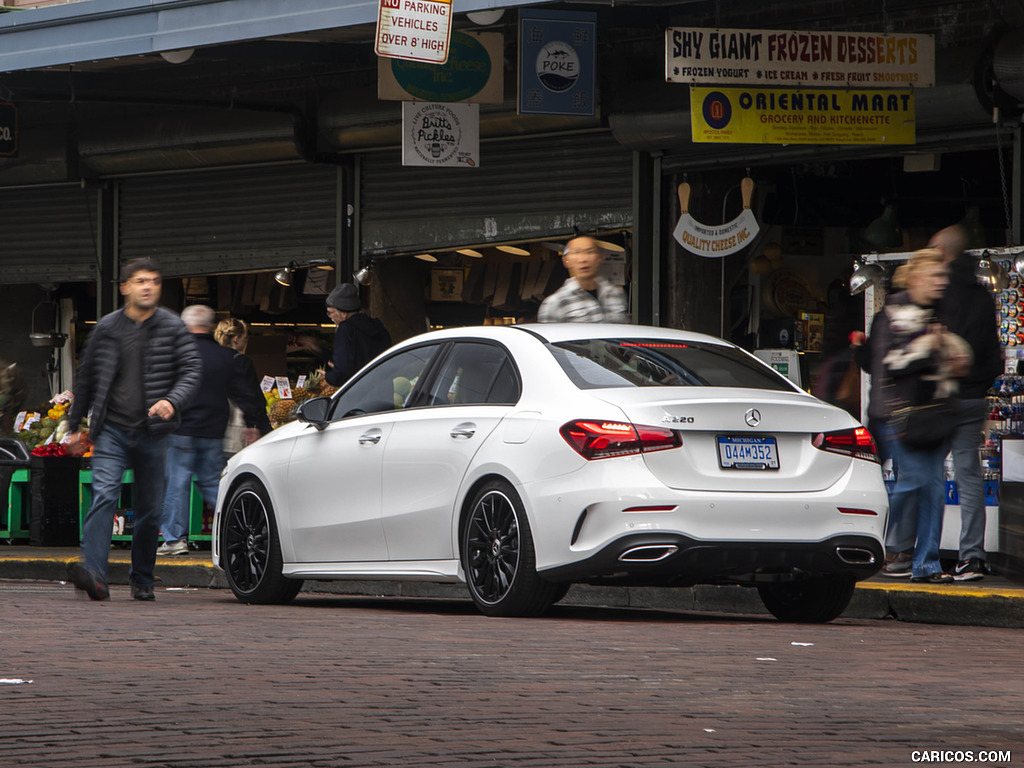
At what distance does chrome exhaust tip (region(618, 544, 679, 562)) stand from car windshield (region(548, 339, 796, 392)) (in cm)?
89

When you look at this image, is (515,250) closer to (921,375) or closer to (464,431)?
(921,375)

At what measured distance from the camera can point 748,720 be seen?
224 inches

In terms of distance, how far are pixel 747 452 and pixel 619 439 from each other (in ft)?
2.16

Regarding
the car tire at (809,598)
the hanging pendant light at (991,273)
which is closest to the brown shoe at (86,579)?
the car tire at (809,598)

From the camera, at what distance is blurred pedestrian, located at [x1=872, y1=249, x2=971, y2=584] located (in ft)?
33.9

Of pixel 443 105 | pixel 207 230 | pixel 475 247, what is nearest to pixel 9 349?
pixel 207 230

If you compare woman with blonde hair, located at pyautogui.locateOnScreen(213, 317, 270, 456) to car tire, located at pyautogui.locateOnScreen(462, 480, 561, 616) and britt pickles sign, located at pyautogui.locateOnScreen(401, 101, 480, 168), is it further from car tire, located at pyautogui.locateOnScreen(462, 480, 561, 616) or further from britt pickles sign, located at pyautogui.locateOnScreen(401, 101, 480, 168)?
car tire, located at pyautogui.locateOnScreen(462, 480, 561, 616)

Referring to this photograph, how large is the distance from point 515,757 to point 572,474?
356cm

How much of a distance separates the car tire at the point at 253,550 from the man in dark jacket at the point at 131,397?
0.60 metres

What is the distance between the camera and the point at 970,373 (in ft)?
34.5

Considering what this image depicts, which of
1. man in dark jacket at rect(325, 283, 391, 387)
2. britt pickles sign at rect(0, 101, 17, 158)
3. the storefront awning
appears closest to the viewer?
the storefront awning

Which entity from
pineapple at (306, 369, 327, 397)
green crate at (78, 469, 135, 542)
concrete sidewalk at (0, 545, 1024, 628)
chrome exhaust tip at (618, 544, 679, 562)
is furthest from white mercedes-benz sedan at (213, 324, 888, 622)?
pineapple at (306, 369, 327, 397)

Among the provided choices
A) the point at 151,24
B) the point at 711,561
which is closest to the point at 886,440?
the point at 711,561

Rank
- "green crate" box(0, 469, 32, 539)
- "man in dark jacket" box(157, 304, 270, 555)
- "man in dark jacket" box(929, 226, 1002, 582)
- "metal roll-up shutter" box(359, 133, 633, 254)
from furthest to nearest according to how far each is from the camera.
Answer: "green crate" box(0, 469, 32, 539)
"metal roll-up shutter" box(359, 133, 633, 254)
"man in dark jacket" box(157, 304, 270, 555)
"man in dark jacket" box(929, 226, 1002, 582)
